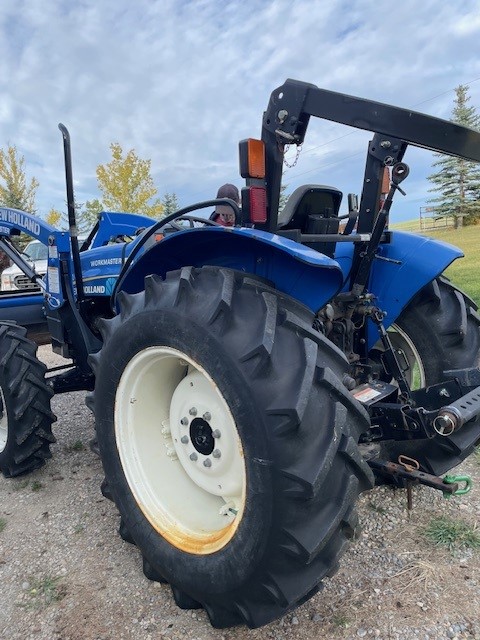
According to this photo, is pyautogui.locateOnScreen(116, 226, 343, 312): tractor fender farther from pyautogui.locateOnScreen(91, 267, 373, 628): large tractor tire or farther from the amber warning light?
the amber warning light

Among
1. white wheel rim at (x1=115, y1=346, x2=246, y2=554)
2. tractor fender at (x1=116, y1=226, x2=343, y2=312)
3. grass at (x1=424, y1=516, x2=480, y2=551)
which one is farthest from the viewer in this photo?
grass at (x1=424, y1=516, x2=480, y2=551)

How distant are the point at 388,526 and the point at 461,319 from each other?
45.5 inches

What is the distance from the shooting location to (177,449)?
229cm

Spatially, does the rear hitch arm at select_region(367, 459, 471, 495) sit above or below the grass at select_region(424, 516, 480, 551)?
above

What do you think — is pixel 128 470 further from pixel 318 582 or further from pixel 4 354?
pixel 4 354

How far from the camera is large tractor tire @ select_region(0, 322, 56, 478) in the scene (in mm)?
3104

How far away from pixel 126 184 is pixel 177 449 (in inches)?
758

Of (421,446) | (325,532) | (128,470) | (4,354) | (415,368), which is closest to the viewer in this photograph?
(325,532)

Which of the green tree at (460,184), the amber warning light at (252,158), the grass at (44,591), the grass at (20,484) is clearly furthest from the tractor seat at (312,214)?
the green tree at (460,184)

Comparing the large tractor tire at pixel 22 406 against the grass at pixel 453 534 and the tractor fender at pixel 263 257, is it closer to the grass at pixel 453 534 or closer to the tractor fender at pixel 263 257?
the tractor fender at pixel 263 257

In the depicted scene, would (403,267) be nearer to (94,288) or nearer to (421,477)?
(421,477)

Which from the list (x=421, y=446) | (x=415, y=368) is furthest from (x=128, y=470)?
(x=415, y=368)

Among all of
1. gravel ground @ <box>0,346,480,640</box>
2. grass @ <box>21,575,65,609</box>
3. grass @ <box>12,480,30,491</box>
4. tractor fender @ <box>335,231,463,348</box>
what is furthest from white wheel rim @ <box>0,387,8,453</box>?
tractor fender @ <box>335,231,463,348</box>

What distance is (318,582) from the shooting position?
1677 millimetres
